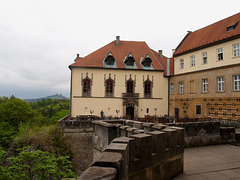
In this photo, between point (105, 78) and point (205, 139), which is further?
point (105, 78)

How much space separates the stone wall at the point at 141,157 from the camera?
2419 millimetres

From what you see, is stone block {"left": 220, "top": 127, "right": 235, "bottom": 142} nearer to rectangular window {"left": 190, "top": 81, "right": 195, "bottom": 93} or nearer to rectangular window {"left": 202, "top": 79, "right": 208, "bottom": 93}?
rectangular window {"left": 202, "top": 79, "right": 208, "bottom": 93}

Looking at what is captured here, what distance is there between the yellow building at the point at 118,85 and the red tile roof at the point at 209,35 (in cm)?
484

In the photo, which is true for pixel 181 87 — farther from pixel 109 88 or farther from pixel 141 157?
pixel 141 157

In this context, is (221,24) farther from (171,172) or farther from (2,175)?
(2,175)

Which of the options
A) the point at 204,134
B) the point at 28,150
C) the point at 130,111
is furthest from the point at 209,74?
the point at 28,150

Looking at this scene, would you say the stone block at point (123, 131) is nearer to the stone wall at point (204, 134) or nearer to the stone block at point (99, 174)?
the stone wall at point (204, 134)

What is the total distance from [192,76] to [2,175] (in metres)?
21.8

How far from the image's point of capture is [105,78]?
85.9ft

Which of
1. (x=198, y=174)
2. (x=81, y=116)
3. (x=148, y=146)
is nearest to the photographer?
(x=148, y=146)

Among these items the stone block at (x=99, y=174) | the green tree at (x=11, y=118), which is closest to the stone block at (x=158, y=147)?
the stone block at (x=99, y=174)

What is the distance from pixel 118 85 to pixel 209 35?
13.3m

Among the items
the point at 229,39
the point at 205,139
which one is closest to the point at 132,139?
the point at 205,139

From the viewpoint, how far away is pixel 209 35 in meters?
22.9
